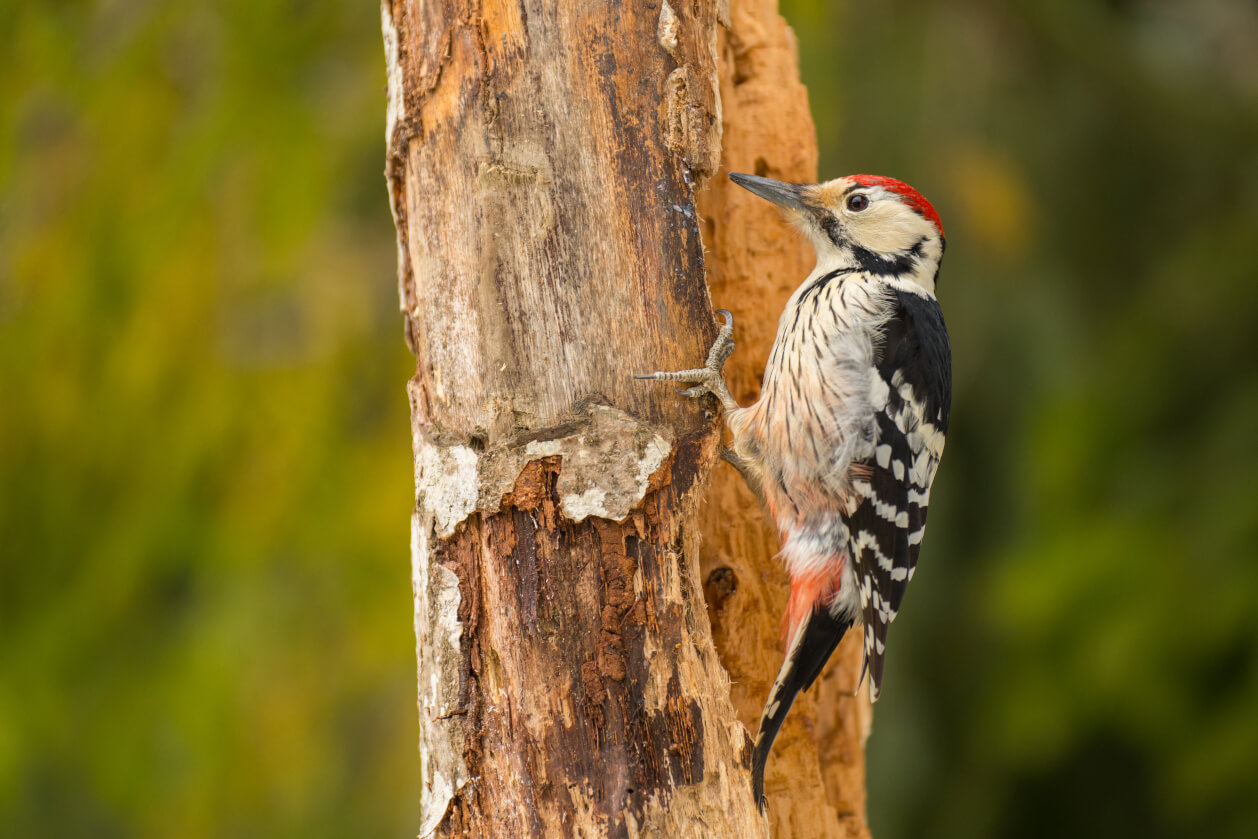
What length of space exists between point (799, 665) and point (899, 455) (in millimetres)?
543

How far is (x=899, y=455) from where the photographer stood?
7.54ft

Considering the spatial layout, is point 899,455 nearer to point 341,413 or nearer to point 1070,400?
point 1070,400

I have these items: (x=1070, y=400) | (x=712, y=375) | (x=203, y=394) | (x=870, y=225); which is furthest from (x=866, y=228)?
(x=203, y=394)

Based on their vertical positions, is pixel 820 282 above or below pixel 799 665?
above

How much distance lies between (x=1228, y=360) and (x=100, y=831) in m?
4.05

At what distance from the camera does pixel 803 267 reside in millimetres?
2582

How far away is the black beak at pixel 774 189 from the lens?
2.22m

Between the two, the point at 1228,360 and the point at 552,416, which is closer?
the point at 552,416

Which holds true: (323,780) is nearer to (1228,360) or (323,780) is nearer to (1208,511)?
(1208,511)

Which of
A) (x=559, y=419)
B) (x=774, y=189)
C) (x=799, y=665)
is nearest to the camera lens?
(x=559, y=419)

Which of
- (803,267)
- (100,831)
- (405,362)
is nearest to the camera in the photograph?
(803,267)

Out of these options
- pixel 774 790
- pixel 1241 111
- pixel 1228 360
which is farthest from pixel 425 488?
pixel 1241 111

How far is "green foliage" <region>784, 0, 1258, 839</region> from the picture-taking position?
3.08 metres

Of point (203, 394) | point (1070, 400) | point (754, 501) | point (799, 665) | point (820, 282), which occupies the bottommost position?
point (799, 665)
